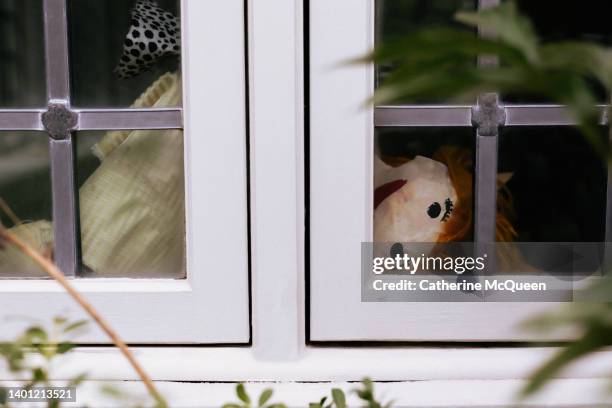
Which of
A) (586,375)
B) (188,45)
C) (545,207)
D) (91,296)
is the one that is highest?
(188,45)

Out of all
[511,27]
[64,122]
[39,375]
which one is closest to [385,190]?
[64,122]

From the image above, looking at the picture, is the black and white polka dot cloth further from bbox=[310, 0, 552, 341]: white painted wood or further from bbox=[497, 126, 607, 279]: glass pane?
bbox=[497, 126, 607, 279]: glass pane

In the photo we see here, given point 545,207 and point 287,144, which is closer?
point 287,144

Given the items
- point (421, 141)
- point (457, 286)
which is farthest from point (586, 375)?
point (421, 141)

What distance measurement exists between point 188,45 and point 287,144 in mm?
198

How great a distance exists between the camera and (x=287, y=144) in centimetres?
93

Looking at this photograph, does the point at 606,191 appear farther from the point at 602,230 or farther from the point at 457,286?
the point at 457,286

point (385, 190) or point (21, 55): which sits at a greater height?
point (21, 55)

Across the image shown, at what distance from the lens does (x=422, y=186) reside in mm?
1063

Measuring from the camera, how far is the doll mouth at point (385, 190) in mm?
1044

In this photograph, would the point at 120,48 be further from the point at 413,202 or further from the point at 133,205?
the point at 413,202

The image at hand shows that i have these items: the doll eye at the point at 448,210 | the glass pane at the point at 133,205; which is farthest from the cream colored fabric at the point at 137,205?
the doll eye at the point at 448,210

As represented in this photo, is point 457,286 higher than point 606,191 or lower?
lower

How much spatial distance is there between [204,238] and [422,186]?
0.35 m
